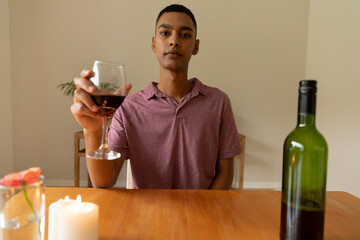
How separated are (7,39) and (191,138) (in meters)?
2.72

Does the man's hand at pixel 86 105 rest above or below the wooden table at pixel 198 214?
above

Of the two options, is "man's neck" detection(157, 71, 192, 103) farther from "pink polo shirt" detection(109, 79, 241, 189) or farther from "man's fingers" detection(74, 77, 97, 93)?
"man's fingers" detection(74, 77, 97, 93)

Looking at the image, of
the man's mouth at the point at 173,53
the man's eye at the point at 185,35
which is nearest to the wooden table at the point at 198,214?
the man's mouth at the point at 173,53

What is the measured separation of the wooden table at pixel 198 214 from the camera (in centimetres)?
61

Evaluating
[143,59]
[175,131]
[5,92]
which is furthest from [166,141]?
[5,92]

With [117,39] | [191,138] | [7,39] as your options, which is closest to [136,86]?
[117,39]

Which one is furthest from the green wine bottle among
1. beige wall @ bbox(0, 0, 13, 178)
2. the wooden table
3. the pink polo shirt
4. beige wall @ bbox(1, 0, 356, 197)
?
beige wall @ bbox(0, 0, 13, 178)

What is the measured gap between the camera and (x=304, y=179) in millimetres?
550

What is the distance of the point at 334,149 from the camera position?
2.73 metres

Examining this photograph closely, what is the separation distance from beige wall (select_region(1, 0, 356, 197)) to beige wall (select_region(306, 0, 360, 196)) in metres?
0.15

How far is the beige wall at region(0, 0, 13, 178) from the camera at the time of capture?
2891 millimetres

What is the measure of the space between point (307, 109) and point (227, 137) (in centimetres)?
88

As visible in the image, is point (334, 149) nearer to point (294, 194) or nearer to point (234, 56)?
point (234, 56)

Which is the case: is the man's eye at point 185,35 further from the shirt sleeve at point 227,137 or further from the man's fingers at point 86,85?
the man's fingers at point 86,85
